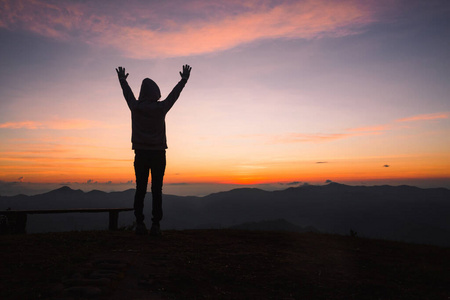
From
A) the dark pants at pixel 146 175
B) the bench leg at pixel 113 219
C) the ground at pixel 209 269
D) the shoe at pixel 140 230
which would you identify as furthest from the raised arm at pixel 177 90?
the bench leg at pixel 113 219

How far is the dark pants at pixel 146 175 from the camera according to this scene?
270 inches

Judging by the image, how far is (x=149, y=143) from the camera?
6.81 meters

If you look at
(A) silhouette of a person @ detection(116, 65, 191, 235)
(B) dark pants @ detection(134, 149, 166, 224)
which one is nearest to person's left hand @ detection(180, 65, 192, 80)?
(A) silhouette of a person @ detection(116, 65, 191, 235)

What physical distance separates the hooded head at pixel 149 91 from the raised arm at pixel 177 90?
1.08 feet

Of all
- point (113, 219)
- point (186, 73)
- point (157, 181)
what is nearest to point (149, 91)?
point (186, 73)

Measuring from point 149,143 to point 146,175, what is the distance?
80 centimetres

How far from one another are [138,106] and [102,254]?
3475 millimetres

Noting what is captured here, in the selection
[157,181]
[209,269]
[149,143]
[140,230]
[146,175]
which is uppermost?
[149,143]

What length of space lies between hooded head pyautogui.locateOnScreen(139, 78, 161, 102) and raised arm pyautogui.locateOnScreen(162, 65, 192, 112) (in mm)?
331

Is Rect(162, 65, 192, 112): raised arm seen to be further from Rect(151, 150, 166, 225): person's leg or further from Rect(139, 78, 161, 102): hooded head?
Rect(151, 150, 166, 225): person's leg

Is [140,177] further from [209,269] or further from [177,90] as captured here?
[209,269]

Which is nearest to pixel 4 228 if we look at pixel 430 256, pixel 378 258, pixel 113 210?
pixel 113 210

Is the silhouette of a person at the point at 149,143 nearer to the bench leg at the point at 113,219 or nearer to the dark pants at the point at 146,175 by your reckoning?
the dark pants at the point at 146,175

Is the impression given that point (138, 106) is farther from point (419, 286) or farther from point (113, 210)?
point (419, 286)
